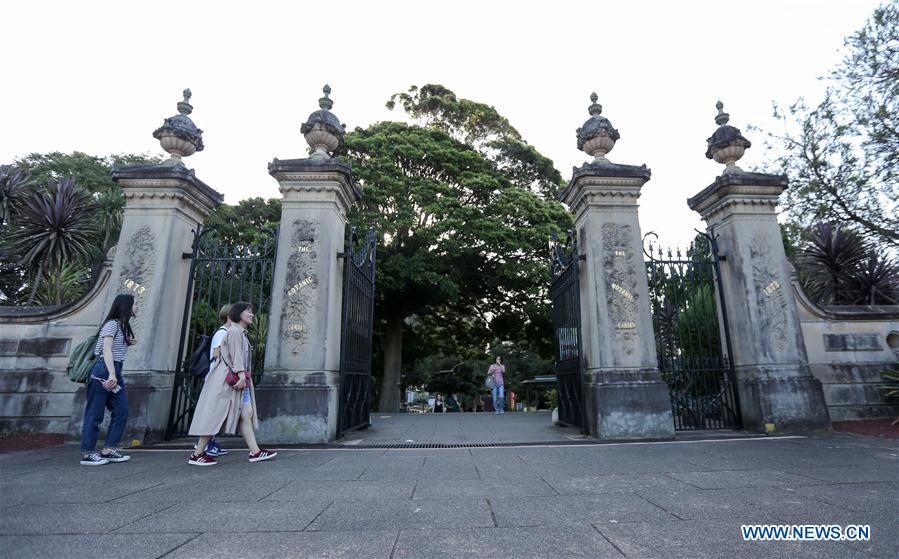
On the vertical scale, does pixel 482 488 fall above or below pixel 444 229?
below

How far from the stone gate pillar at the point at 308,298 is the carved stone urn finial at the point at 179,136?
1441mm

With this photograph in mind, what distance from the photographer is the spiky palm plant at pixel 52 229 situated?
32.5ft

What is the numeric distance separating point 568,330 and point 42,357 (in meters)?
8.40

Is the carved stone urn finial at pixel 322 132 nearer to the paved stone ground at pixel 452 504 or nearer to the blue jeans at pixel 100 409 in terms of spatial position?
the blue jeans at pixel 100 409

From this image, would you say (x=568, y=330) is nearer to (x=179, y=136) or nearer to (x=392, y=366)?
(x=179, y=136)

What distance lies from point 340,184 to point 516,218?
9.94 metres

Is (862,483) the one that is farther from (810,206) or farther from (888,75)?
(888,75)

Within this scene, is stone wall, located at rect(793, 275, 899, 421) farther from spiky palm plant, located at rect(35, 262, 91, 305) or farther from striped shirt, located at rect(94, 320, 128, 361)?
spiky palm plant, located at rect(35, 262, 91, 305)

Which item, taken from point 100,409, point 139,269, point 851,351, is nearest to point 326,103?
point 139,269

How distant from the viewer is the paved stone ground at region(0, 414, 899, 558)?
224 centimetres

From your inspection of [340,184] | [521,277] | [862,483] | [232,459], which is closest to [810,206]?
[521,277]

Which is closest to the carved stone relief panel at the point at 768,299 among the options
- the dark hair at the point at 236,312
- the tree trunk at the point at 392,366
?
the dark hair at the point at 236,312

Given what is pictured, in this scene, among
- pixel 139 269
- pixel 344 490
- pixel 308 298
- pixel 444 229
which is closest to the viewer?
pixel 344 490

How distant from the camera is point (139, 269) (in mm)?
6773
